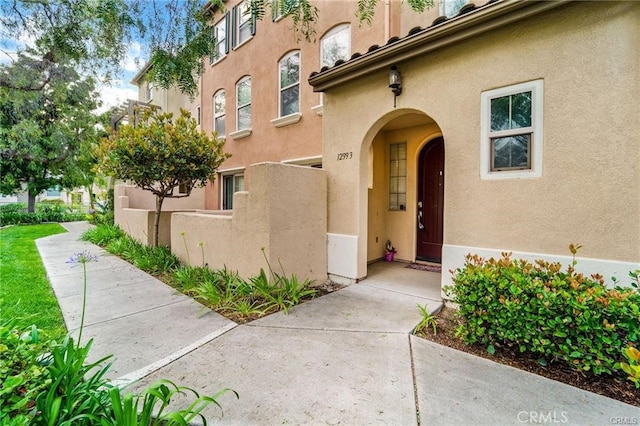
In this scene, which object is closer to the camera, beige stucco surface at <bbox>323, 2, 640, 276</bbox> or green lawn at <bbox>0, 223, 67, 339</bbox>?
beige stucco surface at <bbox>323, 2, 640, 276</bbox>

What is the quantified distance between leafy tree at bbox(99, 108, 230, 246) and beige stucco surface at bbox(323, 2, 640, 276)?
4793 mm

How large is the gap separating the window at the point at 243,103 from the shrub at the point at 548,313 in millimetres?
8900

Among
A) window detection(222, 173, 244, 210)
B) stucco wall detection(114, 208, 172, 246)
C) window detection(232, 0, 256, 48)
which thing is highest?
window detection(232, 0, 256, 48)

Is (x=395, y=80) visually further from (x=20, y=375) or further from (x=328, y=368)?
(x=20, y=375)

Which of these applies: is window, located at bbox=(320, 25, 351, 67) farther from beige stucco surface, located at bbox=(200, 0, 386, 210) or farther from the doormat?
the doormat

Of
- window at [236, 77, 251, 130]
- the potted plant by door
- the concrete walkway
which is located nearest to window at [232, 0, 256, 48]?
window at [236, 77, 251, 130]

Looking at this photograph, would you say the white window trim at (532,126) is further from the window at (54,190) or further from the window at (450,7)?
the window at (54,190)

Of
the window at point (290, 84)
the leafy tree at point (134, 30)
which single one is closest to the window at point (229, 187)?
the window at point (290, 84)

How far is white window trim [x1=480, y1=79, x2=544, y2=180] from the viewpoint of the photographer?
11.7 ft

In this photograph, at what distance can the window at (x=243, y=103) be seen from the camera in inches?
394

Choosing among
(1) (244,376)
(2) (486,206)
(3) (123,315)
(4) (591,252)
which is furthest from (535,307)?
(3) (123,315)

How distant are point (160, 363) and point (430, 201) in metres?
5.84

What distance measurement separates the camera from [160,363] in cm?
290

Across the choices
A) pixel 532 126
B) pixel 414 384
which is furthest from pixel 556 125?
pixel 414 384
